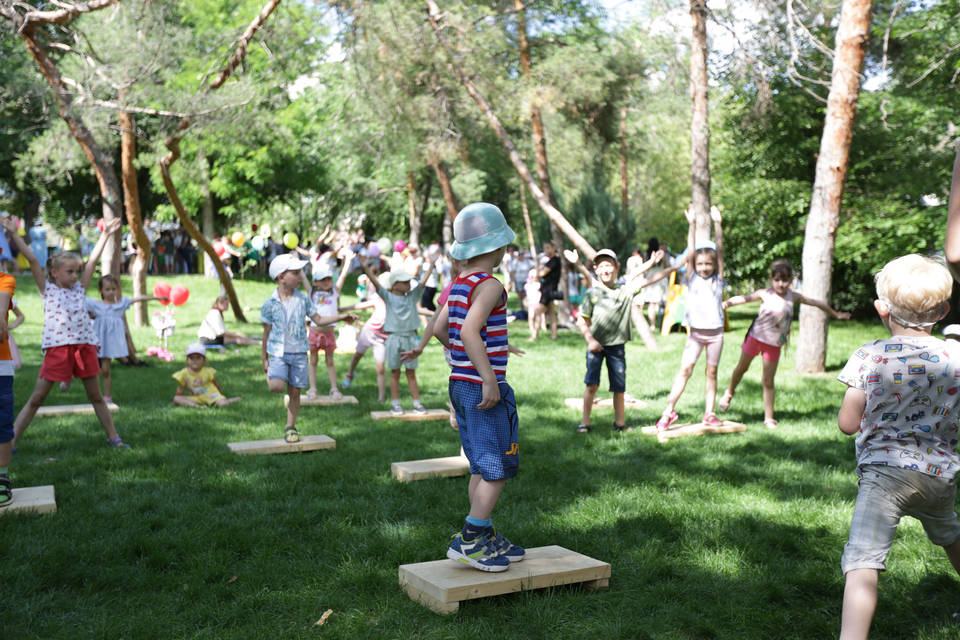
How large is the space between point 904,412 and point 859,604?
2.56 feet

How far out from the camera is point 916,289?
3.32m

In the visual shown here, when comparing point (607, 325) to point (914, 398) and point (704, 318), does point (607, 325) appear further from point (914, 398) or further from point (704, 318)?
point (914, 398)

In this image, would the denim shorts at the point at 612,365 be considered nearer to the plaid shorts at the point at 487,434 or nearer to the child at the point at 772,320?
the child at the point at 772,320

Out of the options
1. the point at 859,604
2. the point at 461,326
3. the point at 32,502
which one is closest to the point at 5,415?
the point at 32,502

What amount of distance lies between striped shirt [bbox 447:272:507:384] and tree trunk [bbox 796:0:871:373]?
28.8 feet

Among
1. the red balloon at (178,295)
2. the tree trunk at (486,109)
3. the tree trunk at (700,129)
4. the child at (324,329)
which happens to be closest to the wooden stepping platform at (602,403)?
the child at (324,329)

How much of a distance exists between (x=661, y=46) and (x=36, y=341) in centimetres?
1312

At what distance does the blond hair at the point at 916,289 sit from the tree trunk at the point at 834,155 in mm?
8875

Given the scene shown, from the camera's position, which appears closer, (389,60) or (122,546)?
(122,546)

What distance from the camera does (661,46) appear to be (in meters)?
15.3

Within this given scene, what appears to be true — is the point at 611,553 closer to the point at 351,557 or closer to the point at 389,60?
the point at 351,557

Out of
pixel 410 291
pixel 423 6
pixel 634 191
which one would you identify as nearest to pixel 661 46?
pixel 423 6

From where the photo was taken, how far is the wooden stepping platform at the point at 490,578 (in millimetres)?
4094

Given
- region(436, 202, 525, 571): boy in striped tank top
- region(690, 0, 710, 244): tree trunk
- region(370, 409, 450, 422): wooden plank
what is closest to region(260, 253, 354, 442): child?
region(370, 409, 450, 422): wooden plank
